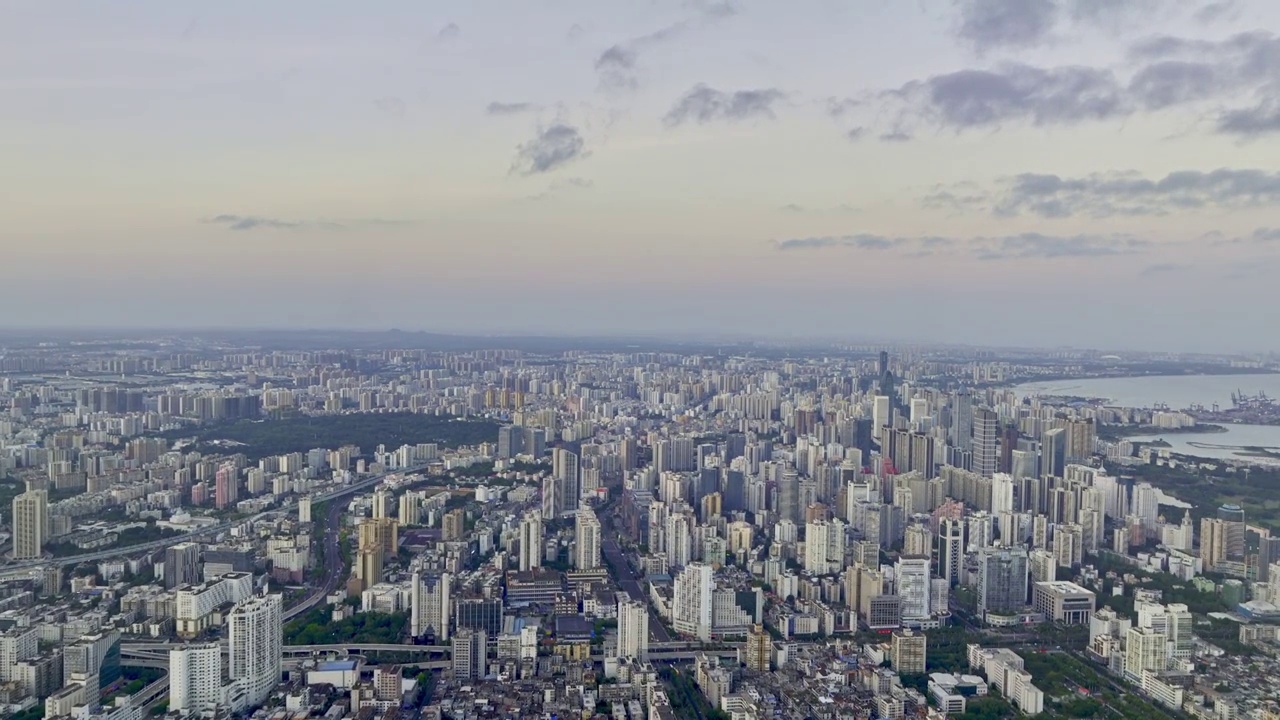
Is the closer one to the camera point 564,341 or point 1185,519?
point 1185,519

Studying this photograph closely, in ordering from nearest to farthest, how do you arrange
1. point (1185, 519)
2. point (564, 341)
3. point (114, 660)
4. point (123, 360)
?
point (114, 660) → point (1185, 519) → point (123, 360) → point (564, 341)

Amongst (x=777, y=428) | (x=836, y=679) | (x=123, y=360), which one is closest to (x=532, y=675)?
(x=836, y=679)

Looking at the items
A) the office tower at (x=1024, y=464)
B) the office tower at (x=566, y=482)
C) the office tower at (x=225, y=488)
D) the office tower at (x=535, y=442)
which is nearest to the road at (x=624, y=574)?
the office tower at (x=566, y=482)

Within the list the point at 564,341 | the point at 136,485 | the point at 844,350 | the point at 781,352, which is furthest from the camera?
the point at 564,341

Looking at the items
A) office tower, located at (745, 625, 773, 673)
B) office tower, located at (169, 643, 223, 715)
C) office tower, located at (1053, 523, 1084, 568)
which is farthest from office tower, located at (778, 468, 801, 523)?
office tower, located at (169, 643, 223, 715)

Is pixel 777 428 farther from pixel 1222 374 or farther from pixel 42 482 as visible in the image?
pixel 42 482

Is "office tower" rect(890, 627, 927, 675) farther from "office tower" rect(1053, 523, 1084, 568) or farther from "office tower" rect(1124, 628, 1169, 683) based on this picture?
"office tower" rect(1053, 523, 1084, 568)
